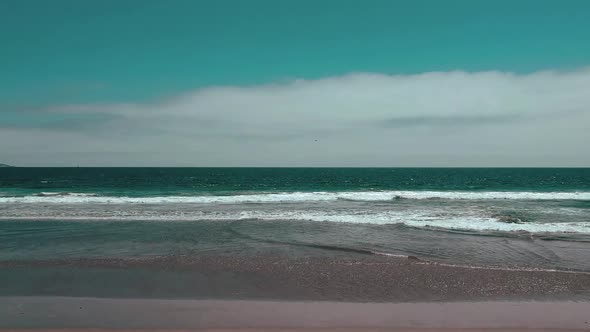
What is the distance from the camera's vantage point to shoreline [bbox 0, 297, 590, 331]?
6418 mm

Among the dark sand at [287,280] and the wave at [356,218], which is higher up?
the wave at [356,218]

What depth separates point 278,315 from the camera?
274 inches

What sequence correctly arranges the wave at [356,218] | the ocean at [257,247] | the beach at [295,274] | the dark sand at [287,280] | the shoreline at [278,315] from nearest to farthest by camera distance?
1. the shoreline at [278,315]
2. the beach at [295,274]
3. the dark sand at [287,280]
4. the ocean at [257,247]
5. the wave at [356,218]

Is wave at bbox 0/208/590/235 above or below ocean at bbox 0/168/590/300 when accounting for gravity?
above

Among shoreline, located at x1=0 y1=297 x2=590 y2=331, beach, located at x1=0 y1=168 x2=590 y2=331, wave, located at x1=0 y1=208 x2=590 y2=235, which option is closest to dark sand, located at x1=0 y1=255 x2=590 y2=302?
beach, located at x1=0 y1=168 x2=590 y2=331

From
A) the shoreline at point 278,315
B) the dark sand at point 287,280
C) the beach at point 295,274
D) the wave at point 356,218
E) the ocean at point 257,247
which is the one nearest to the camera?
the shoreline at point 278,315

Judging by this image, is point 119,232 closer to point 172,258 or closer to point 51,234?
point 51,234

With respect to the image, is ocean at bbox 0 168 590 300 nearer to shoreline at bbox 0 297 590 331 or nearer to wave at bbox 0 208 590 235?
wave at bbox 0 208 590 235

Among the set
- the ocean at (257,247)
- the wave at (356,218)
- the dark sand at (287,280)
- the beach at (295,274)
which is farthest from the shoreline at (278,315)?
the wave at (356,218)

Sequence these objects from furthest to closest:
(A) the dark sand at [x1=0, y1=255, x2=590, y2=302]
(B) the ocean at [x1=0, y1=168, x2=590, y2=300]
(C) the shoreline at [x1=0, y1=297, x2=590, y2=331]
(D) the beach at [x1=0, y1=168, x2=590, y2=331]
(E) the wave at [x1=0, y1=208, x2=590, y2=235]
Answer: (E) the wave at [x1=0, y1=208, x2=590, y2=235]
(B) the ocean at [x1=0, y1=168, x2=590, y2=300]
(A) the dark sand at [x1=0, y1=255, x2=590, y2=302]
(D) the beach at [x1=0, y1=168, x2=590, y2=331]
(C) the shoreline at [x1=0, y1=297, x2=590, y2=331]

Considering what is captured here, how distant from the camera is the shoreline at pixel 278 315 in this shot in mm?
6418

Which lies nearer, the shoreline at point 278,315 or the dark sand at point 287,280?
the shoreline at point 278,315

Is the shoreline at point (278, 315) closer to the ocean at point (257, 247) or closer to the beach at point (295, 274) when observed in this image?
the beach at point (295, 274)

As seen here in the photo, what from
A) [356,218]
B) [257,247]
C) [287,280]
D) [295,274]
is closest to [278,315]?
[287,280]
